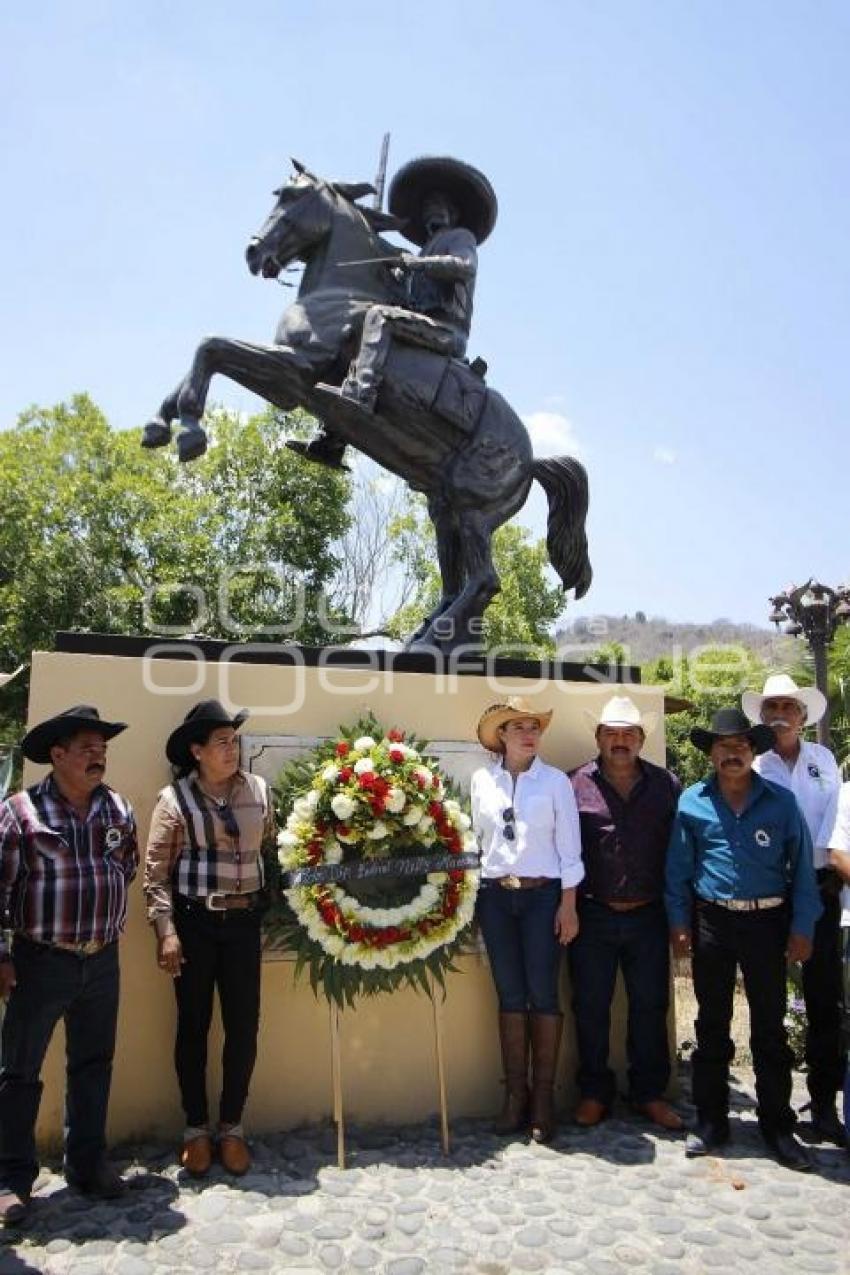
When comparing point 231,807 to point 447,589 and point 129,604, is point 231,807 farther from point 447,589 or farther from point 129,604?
point 129,604

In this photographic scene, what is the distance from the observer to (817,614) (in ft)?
36.4

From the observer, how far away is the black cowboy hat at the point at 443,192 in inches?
251

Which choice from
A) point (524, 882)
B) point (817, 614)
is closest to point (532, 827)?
point (524, 882)

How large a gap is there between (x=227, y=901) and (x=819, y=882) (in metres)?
2.97

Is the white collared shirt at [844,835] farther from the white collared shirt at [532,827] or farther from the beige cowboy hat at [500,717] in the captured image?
the beige cowboy hat at [500,717]

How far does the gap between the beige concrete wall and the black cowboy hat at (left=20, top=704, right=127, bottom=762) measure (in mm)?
423

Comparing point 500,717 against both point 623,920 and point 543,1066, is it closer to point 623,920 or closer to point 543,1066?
point 623,920

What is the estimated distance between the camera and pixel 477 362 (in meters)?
6.19

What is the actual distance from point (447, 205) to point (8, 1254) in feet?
20.4

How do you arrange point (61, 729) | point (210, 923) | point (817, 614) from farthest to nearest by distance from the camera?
point (817, 614) → point (210, 923) → point (61, 729)

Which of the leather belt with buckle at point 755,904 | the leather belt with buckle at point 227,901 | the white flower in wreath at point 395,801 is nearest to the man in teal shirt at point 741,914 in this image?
the leather belt with buckle at point 755,904

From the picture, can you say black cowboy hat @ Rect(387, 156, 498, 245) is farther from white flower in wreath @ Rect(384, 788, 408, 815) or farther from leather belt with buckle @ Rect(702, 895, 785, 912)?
leather belt with buckle @ Rect(702, 895, 785, 912)

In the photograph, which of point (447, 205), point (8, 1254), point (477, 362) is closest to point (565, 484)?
point (477, 362)

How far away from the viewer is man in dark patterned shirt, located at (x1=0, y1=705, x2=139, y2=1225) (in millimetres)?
3564
